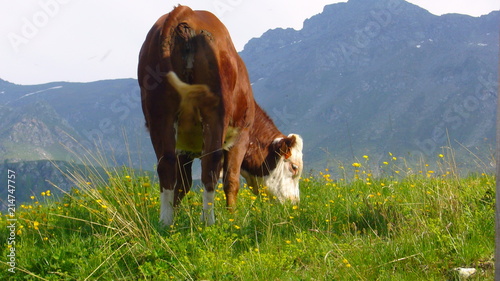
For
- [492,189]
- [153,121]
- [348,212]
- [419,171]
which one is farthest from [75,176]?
[419,171]

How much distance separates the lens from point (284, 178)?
9.84 m

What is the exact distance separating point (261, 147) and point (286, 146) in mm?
485

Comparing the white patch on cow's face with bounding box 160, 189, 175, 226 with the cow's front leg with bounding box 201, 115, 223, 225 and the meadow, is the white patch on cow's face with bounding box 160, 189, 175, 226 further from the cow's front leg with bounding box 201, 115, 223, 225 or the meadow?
the cow's front leg with bounding box 201, 115, 223, 225

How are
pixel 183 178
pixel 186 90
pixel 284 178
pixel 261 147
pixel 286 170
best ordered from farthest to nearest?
pixel 261 147 < pixel 286 170 < pixel 284 178 < pixel 183 178 < pixel 186 90

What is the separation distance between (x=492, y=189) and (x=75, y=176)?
16.1ft

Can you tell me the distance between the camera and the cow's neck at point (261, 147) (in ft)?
32.7

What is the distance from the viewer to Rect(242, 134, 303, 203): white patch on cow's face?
9688 millimetres

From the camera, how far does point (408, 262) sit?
449cm

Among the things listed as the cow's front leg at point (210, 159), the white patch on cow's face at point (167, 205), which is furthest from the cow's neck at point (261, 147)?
the white patch on cow's face at point (167, 205)

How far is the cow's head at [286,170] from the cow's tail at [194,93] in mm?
3717

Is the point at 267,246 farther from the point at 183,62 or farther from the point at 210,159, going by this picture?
the point at 183,62

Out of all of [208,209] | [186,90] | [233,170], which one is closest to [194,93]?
[186,90]

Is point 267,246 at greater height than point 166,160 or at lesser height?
lesser

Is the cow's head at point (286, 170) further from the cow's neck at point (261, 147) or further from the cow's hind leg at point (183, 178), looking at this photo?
the cow's hind leg at point (183, 178)
